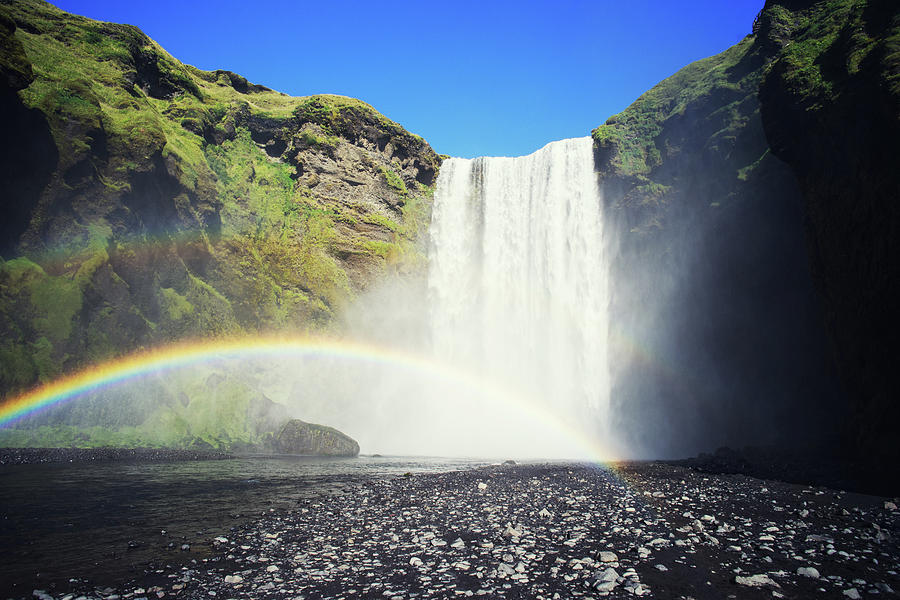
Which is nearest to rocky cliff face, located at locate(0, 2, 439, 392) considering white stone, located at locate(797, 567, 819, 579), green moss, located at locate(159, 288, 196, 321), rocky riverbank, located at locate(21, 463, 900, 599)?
green moss, located at locate(159, 288, 196, 321)

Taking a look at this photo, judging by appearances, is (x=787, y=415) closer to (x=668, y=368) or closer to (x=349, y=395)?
(x=668, y=368)

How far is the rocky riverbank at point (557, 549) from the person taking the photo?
556 centimetres

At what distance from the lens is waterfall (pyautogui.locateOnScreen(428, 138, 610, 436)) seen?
38906mm

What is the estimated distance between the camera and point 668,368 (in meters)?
35.3

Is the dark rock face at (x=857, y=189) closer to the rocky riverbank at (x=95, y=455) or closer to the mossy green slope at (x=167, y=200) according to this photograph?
the rocky riverbank at (x=95, y=455)

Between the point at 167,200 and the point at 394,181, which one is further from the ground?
the point at 394,181

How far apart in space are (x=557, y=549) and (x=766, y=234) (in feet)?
98.6

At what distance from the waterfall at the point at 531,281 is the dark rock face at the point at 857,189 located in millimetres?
20207

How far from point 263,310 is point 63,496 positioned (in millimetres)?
26607

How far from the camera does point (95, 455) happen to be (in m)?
22.3

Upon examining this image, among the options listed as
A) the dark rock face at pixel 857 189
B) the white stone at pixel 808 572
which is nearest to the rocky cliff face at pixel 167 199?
the white stone at pixel 808 572

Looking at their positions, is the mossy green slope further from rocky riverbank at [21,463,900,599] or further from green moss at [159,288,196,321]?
rocky riverbank at [21,463,900,599]

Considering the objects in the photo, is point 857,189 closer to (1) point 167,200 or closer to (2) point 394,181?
(2) point 394,181

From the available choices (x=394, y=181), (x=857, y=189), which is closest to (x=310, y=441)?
(x=857, y=189)
